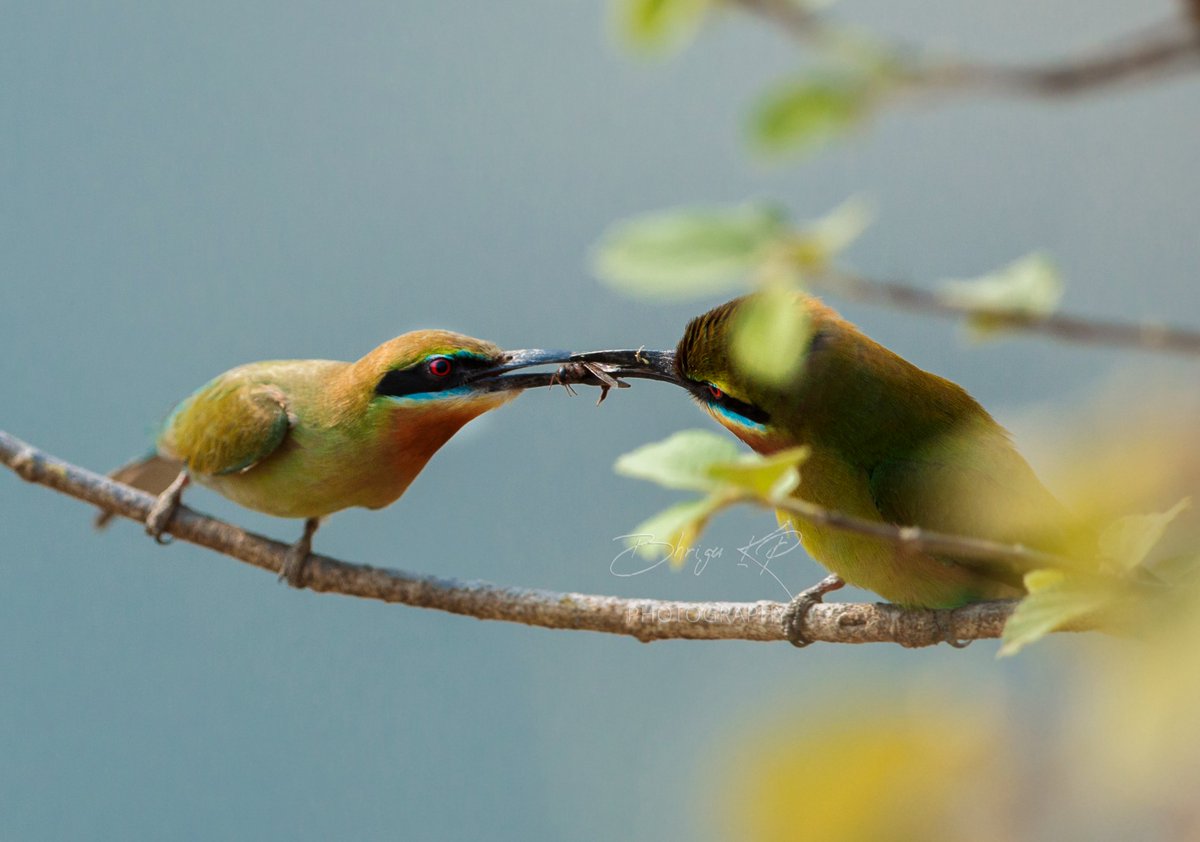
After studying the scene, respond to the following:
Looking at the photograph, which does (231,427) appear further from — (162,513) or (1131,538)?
(1131,538)

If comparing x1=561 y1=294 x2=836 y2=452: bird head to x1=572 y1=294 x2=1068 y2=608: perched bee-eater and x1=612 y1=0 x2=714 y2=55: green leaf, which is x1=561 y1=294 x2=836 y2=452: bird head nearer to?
x1=572 y1=294 x2=1068 y2=608: perched bee-eater

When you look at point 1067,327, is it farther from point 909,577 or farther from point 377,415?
point 377,415

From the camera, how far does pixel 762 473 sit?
15.2 inches

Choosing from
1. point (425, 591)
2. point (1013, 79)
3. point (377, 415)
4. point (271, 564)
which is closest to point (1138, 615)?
point (1013, 79)

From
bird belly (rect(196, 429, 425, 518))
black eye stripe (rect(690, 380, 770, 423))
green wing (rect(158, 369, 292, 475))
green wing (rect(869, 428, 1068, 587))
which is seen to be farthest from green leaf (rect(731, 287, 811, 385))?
green wing (rect(158, 369, 292, 475))

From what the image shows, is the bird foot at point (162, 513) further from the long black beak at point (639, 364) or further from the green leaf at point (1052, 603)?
the green leaf at point (1052, 603)

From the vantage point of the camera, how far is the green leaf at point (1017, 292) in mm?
362

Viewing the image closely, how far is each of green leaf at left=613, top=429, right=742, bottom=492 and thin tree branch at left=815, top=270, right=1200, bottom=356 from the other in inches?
3.8

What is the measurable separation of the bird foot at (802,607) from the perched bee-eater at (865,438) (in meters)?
0.05

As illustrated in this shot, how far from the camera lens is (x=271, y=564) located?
1.76 m

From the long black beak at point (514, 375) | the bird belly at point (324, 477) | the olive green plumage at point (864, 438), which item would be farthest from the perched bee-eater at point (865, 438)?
the bird belly at point (324, 477)

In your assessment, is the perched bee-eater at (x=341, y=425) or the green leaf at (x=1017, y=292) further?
the perched bee-eater at (x=341, y=425)

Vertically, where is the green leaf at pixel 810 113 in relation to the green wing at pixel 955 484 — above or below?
below

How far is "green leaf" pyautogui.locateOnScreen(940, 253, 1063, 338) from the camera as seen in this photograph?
14.3 inches
